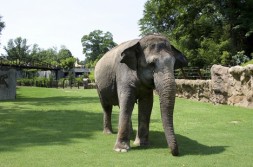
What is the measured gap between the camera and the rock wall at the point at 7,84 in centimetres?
2320

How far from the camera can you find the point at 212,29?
117 ft

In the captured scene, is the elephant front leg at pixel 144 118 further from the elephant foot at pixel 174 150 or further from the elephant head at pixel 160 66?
the elephant foot at pixel 174 150

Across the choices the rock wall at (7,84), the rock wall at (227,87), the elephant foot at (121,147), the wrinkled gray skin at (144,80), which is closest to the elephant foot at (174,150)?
the wrinkled gray skin at (144,80)

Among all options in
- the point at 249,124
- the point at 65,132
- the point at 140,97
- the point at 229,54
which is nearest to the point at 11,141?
the point at 65,132

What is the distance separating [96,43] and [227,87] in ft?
312

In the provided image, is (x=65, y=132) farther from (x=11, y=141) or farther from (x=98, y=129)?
(x=11, y=141)

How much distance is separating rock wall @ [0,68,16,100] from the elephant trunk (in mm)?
18405

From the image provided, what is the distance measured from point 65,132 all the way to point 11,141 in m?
1.54

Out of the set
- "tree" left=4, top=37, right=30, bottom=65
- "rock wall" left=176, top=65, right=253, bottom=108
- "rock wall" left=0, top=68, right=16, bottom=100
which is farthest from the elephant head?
"tree" left=4, top=37, right=30, bottom=65

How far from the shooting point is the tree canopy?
31188 mm

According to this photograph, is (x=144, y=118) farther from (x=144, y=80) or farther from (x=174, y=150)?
(x=174, y=150)

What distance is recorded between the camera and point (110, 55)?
28.1 feet

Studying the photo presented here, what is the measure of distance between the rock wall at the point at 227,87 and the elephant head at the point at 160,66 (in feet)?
29.0

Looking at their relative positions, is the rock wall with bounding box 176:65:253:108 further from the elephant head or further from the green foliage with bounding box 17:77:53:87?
the green foliage with bounding box 17:77:53:87
